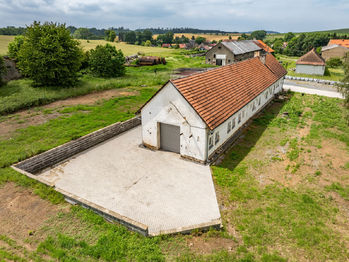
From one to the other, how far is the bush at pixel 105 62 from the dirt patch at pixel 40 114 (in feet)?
38.6

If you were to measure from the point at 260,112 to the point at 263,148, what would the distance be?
8.69 metres

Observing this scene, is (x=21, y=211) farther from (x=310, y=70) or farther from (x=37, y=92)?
(x=310, y=70)

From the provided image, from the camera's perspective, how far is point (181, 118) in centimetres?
1516

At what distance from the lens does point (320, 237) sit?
944cm

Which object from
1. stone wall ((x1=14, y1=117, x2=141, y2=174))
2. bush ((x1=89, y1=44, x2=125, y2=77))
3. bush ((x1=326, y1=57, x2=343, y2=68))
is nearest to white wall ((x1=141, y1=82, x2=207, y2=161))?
stone wall ((x1=14, y1=117, x2=141, y2=174))

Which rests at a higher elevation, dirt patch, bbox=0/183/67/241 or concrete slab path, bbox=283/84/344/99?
concrete slab path, bbox=283/84/344/99

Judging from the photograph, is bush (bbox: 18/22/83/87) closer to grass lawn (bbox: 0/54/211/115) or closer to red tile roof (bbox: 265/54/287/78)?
grass lawn (bbox: 0/54/211/115)

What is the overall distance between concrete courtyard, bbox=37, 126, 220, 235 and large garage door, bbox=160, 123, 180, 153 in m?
0.52

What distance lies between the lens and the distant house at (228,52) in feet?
187

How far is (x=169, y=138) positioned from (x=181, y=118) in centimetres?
215

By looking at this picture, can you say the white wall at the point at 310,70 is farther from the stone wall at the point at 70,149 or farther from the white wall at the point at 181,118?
the white wall at the point at 181,118

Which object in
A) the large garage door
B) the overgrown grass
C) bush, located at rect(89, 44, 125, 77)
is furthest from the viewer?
bush, located at rect(89, 44, 125, 77)

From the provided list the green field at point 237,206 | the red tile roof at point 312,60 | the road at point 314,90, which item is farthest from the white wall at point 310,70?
the green field at point 237,206

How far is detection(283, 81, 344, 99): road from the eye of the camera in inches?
1287
